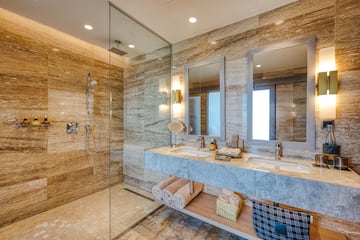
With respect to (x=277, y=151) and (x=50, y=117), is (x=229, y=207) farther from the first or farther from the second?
(x=50, y=117)

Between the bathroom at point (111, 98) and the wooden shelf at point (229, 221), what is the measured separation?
148 mm

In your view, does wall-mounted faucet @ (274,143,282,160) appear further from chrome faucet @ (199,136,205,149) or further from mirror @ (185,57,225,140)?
chrome faucet @ (199,136,205,149)

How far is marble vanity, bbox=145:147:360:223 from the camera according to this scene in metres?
1.08

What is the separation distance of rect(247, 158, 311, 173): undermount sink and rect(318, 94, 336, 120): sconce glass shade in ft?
1.76

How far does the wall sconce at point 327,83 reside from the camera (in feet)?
4.86

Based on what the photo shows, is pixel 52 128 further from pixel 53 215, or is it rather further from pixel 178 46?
pixel 178 46

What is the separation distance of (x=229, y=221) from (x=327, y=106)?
4.99 feet

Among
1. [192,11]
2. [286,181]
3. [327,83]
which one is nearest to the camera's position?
[286,181]

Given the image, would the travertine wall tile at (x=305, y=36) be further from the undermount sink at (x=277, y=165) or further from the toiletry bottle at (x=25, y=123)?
the toiletry bottle at (x=25, y=123)

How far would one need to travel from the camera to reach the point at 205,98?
7.63ft

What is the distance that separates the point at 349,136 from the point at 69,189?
146 inches

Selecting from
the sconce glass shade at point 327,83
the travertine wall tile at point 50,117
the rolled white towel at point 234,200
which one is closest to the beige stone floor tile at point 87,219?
the travertine wall tile at point 50,117

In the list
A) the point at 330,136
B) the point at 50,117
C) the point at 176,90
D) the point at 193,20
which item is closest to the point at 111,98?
the point at 50,117

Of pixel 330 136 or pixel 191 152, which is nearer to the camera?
pixel 330 136
